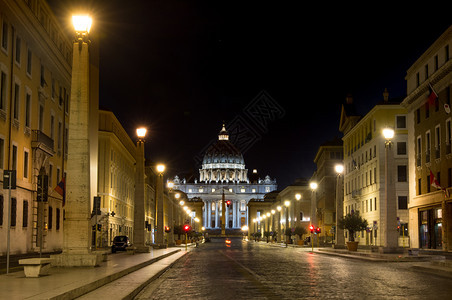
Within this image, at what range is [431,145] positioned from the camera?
49.4 metres

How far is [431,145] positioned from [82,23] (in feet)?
114

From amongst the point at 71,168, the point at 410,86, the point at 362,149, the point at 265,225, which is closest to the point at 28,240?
the point at 71,168

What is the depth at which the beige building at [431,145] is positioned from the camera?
45.4m

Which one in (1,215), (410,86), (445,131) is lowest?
(1,215)

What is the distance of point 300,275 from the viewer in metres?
22.2

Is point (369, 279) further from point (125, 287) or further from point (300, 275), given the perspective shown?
point (125, 287)

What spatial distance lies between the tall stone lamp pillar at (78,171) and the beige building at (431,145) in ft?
91.7

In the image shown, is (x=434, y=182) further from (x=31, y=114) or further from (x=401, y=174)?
(x=31, y=114)

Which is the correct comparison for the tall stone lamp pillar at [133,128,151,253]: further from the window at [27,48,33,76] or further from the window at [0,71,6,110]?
the window at [0,71,6,110]

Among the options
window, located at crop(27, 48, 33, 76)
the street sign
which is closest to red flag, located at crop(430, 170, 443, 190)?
window, located at crop(27, 48, 33, 76)

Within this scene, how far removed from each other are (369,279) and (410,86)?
37.6 metres

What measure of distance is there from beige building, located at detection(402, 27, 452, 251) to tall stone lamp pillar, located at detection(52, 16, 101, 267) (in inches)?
1101

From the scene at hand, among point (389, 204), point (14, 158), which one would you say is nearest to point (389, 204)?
point (389, 204)

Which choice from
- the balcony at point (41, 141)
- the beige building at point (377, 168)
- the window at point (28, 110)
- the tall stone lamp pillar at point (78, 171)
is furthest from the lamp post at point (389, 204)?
the tall stone lamp pillar at point (78, 171)
